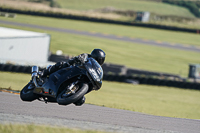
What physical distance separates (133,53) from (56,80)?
26636 mm

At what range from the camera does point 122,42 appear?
3722 cm

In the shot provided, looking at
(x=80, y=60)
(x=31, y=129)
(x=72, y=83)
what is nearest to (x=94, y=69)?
(x=80, y=60)

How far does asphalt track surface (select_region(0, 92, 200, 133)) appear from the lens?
5.74 meters

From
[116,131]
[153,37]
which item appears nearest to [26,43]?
[116,131]

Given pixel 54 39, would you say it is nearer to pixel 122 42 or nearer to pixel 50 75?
pixel 122 42

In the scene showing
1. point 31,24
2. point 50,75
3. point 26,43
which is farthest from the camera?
point 31,24

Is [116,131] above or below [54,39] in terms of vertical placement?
above

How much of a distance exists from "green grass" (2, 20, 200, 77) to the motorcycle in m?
21.4

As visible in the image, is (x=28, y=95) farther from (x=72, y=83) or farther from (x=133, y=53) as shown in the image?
(x=133, y=53)

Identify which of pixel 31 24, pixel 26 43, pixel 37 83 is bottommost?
pixel 31 24

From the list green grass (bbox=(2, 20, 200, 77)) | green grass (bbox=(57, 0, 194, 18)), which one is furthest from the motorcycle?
green grass (bbox=(57, 0, 194, 18))

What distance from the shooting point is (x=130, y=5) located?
6725 centimetres

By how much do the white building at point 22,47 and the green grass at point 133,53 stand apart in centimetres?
654

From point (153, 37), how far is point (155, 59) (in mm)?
10380
